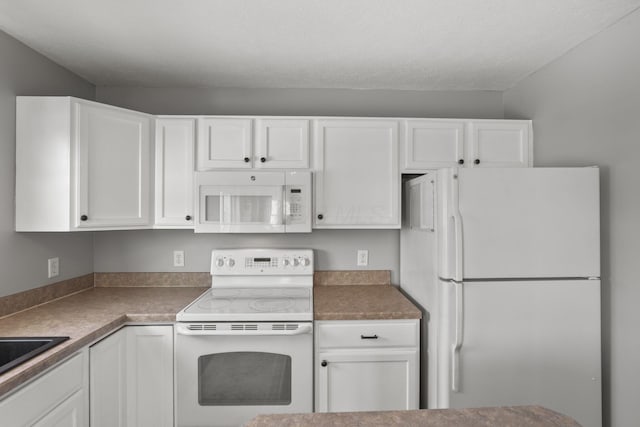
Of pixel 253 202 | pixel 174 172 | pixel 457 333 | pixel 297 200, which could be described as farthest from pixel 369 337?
pixel 174 172

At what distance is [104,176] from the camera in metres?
2.02

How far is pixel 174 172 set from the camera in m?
2.30

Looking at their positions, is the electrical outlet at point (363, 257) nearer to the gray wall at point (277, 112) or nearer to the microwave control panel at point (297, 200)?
the gray wall at point (277, 112)

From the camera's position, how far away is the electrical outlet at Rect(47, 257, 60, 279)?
6.88ft

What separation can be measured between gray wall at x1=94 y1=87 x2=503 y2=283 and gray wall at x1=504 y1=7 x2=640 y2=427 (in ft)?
2.65

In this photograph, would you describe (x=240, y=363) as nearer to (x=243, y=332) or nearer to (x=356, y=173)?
(x=243, y=332)

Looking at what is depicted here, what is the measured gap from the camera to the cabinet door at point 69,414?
1.37m

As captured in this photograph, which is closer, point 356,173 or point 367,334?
point 367,334

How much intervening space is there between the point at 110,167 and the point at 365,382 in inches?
75.2

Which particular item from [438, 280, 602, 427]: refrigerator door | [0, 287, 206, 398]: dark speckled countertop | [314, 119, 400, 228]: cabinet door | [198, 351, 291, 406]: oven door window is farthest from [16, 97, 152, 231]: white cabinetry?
[438, 280, 602, 427]: refrigerator door

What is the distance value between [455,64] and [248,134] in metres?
1.38

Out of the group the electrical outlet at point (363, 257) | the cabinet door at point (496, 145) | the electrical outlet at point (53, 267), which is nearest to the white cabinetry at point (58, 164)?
the electrical outlet at point (53, 267)

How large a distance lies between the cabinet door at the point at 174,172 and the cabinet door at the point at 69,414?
106 centimetres

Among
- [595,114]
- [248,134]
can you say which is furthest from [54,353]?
[595,114]
